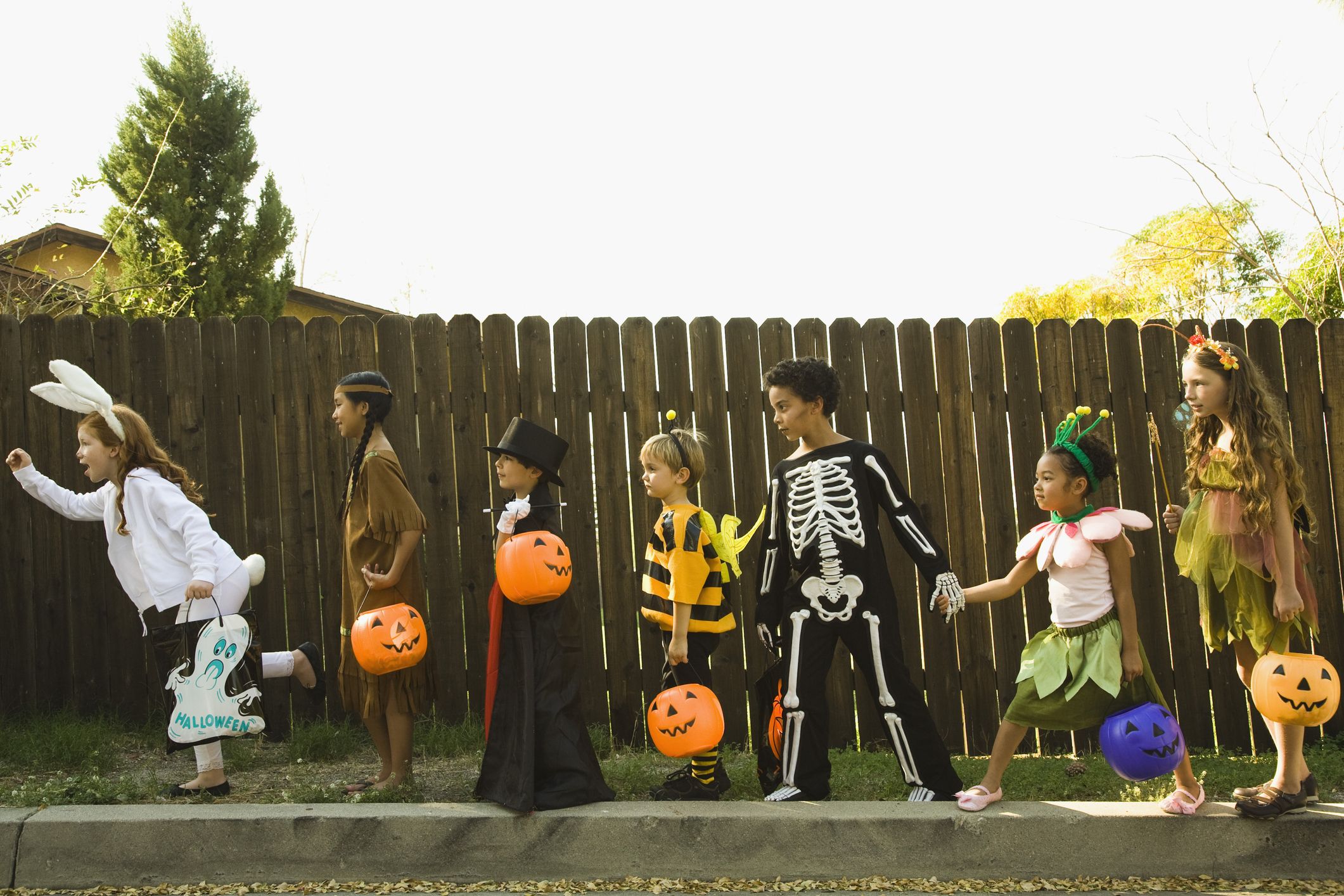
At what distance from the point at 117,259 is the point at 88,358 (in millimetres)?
15682

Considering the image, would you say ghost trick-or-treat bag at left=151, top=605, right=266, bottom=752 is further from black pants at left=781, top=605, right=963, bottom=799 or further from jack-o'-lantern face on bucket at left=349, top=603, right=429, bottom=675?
black pants at left=781, top=605, right=963, bottom=799

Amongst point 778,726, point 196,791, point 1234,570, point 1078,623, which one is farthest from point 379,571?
point 1234,570

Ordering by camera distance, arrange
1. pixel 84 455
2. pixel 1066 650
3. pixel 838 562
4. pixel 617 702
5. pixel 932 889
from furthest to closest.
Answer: pixel 617 702
pixel 84 455
pixel 838 562
pixel 1066 650
pixel 932 889

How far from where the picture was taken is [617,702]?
5.64 meters

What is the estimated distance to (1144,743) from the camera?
3828 mm

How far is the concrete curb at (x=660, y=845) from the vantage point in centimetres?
390

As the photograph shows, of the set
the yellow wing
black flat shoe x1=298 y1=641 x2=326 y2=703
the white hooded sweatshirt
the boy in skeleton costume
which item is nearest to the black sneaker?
the boy in skeleton costume

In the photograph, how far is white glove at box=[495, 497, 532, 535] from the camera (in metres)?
4.34

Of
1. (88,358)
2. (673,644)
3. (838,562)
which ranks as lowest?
(673,644)

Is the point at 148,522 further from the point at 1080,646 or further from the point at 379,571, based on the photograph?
the point at 1080,646

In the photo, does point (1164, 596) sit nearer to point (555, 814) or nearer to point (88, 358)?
point (555, 814)

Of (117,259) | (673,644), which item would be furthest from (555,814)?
(117,259)

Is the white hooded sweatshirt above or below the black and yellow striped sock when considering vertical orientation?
above

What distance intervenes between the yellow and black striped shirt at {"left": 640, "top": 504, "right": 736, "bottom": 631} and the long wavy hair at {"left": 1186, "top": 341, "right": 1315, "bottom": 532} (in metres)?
2.03
